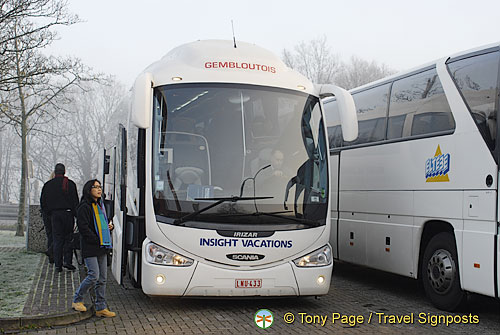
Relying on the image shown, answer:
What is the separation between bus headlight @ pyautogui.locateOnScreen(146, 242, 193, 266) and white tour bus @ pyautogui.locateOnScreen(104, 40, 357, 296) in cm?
1

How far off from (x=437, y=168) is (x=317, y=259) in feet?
7.07

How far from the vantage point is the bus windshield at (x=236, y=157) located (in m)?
8.08

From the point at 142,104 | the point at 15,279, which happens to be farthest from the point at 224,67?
the point at 15,279

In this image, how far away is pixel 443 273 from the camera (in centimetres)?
862

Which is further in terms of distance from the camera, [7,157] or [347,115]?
[7,157]

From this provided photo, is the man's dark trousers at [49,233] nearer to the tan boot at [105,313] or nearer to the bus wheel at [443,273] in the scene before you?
the tan boot at [105,313]

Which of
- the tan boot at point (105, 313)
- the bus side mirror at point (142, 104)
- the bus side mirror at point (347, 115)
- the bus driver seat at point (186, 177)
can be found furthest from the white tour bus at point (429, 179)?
the tan boot at point (105, 313)

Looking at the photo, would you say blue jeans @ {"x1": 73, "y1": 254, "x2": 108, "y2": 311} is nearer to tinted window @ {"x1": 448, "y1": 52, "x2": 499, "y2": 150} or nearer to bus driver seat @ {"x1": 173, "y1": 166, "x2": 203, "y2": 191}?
bus driver seat @ {"x1": 173, "y1": 166, "x2": 203, "y2": 191}

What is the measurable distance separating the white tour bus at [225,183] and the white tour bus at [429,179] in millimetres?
1322

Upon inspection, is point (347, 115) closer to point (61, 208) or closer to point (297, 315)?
point (297, 315)

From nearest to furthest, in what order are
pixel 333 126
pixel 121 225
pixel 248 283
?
pixel 248 283
pixel 121 225
pixel 333 126

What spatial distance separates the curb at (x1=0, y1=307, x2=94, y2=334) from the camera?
23.1 ft

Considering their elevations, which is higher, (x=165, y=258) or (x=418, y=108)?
(x=418, y=108)

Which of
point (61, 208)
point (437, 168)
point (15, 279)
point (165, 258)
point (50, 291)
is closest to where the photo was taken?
point (165, 258)
